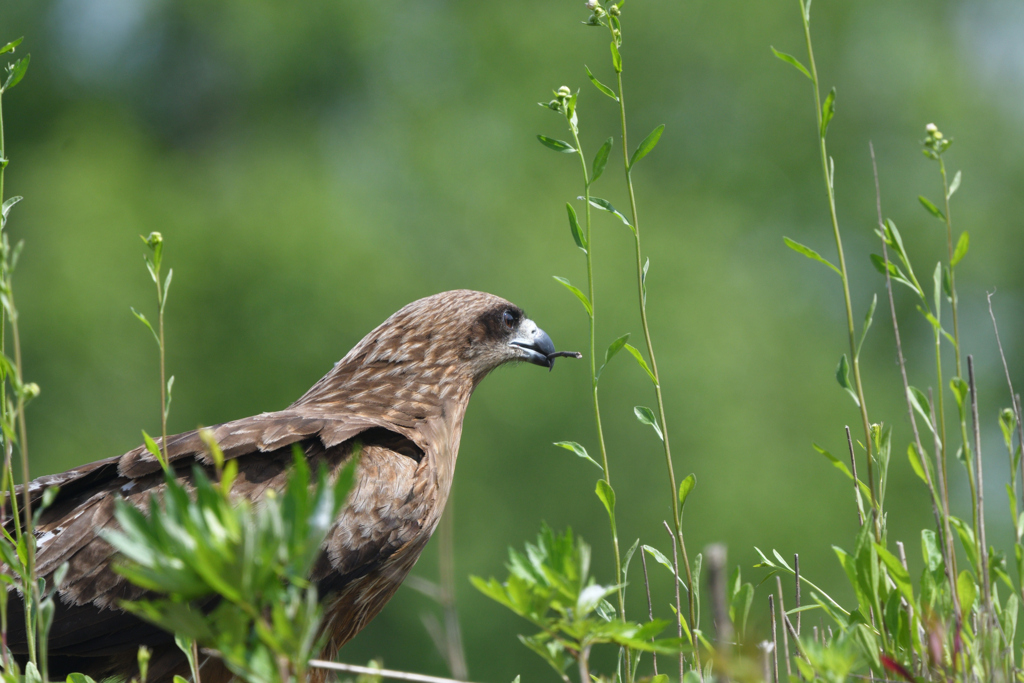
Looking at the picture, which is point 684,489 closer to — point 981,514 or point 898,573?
point 898,573

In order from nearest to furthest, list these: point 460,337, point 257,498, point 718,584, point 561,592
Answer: point 718,584, point 561,592, point 257,498, point 460,337

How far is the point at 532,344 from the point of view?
14.5ft

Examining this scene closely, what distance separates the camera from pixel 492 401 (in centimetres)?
1772

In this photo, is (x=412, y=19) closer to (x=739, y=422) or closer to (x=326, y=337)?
(x=326, y=337)

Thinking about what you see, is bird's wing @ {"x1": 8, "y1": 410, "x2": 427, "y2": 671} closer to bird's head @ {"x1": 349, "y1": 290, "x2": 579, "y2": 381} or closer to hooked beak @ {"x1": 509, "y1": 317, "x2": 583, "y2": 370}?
bird's head @ {"x1": 349, "y1": 290, "x2": 579, "y2": 381}

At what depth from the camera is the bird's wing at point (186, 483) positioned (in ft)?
9.36

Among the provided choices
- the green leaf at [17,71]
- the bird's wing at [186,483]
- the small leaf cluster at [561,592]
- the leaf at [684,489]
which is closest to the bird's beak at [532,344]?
the bird's wing at [186,483]

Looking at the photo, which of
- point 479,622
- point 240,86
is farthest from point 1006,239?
point 240,86

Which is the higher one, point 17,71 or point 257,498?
point 17,71

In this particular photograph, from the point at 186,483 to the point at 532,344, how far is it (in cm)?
185

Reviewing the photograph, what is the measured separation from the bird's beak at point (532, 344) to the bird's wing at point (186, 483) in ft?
4.22

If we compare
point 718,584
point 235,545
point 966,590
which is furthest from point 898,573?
point 235,545

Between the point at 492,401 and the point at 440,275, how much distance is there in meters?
3.38

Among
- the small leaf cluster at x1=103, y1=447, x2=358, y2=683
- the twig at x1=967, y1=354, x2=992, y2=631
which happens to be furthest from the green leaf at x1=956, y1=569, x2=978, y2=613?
the small leaf cluster at x1=103, y1=447, x2=358, y2=683
